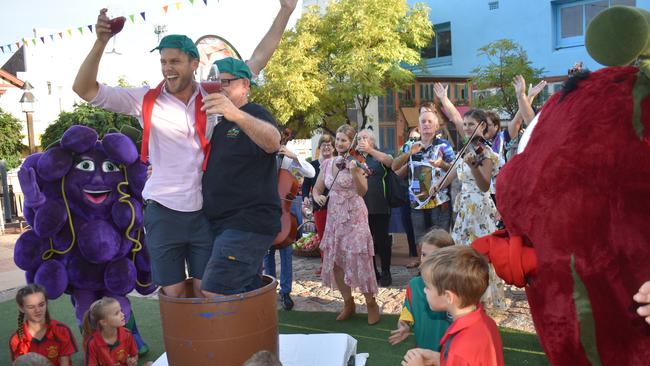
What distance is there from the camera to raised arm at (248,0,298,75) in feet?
10.1

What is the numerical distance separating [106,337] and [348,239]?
6.31 ft

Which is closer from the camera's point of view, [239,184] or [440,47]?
[239,184]

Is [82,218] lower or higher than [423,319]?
higher

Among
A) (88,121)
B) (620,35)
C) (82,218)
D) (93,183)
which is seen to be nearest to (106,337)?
(82,218)

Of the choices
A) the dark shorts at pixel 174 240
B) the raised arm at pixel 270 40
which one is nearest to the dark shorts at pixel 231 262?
the dark shorts at pixel 174 240

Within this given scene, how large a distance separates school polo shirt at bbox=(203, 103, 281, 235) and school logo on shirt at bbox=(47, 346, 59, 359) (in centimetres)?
162

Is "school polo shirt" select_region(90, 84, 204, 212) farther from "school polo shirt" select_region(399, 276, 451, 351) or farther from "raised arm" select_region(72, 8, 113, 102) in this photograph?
"school polo shirt" select_region(399, 276, 451, 351)

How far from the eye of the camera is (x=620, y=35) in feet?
5.37

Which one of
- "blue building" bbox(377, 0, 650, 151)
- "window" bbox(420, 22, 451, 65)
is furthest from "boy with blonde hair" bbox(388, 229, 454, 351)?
"window" bbox(420, 22, 451, 65)

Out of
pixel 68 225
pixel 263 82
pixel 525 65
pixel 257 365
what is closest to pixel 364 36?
pixel 263 82

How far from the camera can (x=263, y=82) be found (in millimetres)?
19234

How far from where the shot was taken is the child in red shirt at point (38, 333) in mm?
3520

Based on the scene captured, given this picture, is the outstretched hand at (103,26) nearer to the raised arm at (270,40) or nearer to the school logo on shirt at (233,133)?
the school logo on shirt at (233,133)

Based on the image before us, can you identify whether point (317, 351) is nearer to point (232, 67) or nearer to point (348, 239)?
point (348, 239)
